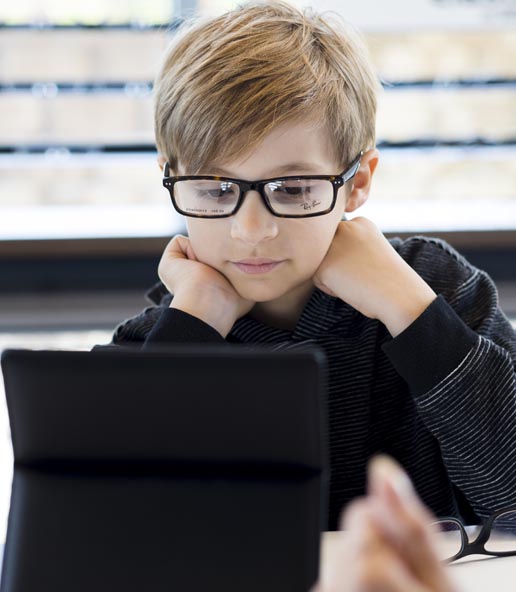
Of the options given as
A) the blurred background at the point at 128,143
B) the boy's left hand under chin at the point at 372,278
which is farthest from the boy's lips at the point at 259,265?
the blurred background at the point at 128,143

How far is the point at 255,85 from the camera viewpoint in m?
1.13

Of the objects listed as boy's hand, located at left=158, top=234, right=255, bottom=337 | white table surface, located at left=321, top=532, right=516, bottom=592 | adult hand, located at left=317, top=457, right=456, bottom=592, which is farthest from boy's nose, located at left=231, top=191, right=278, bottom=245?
adult hand, located at left=317, top=457, right=456, bottom=592

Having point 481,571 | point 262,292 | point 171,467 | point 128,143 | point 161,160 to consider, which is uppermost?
point 128,143

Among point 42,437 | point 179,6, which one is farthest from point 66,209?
point 42,437

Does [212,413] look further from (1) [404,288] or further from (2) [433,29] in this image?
(2) [433,29]

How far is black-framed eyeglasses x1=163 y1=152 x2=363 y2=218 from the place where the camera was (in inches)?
43.9

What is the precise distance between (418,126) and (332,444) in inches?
70.6

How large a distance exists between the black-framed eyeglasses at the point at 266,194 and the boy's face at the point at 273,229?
11 mm

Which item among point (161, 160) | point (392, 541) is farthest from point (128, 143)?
point (392, 541)

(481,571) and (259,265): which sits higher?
(259,265)

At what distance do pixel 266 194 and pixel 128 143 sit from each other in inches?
67.8

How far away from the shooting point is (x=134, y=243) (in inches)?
105

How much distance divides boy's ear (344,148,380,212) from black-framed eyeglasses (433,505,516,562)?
50 cm

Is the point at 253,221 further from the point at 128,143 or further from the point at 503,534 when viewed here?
the point at 128,143
